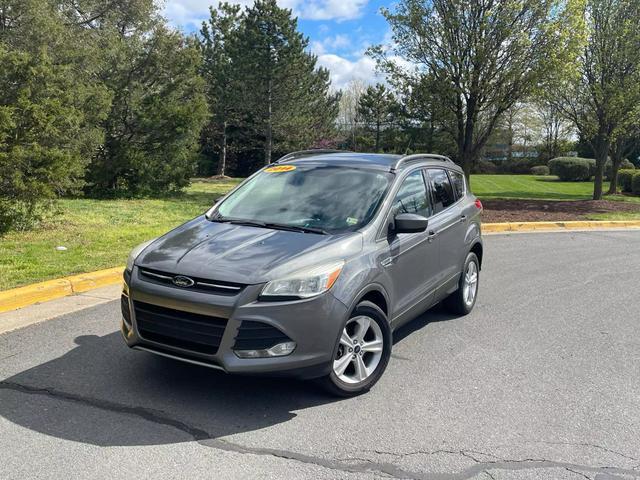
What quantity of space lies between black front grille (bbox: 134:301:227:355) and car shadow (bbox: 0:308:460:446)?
458mm

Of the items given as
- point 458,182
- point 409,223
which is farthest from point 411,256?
point 458,182

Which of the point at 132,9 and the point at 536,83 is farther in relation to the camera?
the point at 132,9

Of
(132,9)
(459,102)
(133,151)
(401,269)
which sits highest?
(132,9)

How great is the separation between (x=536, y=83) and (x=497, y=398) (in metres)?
14.6

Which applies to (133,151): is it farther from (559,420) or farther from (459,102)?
(559,420)

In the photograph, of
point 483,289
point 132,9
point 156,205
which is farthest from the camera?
point 132,9

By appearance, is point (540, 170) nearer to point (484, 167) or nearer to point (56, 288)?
A: point (484, 167)

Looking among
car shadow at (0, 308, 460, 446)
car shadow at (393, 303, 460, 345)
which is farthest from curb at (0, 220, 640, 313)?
car shadow at (393, 303, 460, 345)

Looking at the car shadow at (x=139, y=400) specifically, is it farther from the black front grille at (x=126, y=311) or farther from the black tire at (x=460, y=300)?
the black tire at (x=460, y=300)

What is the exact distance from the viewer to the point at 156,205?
17.0 m

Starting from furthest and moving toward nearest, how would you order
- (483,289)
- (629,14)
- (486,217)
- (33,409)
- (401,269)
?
1. (629,14)
2. (486,217)
3. (483,289)
4. (401,269)
5. (33,409)

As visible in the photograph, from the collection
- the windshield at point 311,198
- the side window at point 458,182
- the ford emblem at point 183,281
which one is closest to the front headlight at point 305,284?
the ford emblem at point 183,281

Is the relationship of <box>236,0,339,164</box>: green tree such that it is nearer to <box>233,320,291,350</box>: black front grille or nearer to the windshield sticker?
the windshield sticker

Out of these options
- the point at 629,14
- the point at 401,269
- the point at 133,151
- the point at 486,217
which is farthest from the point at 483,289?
the point at 629,14
